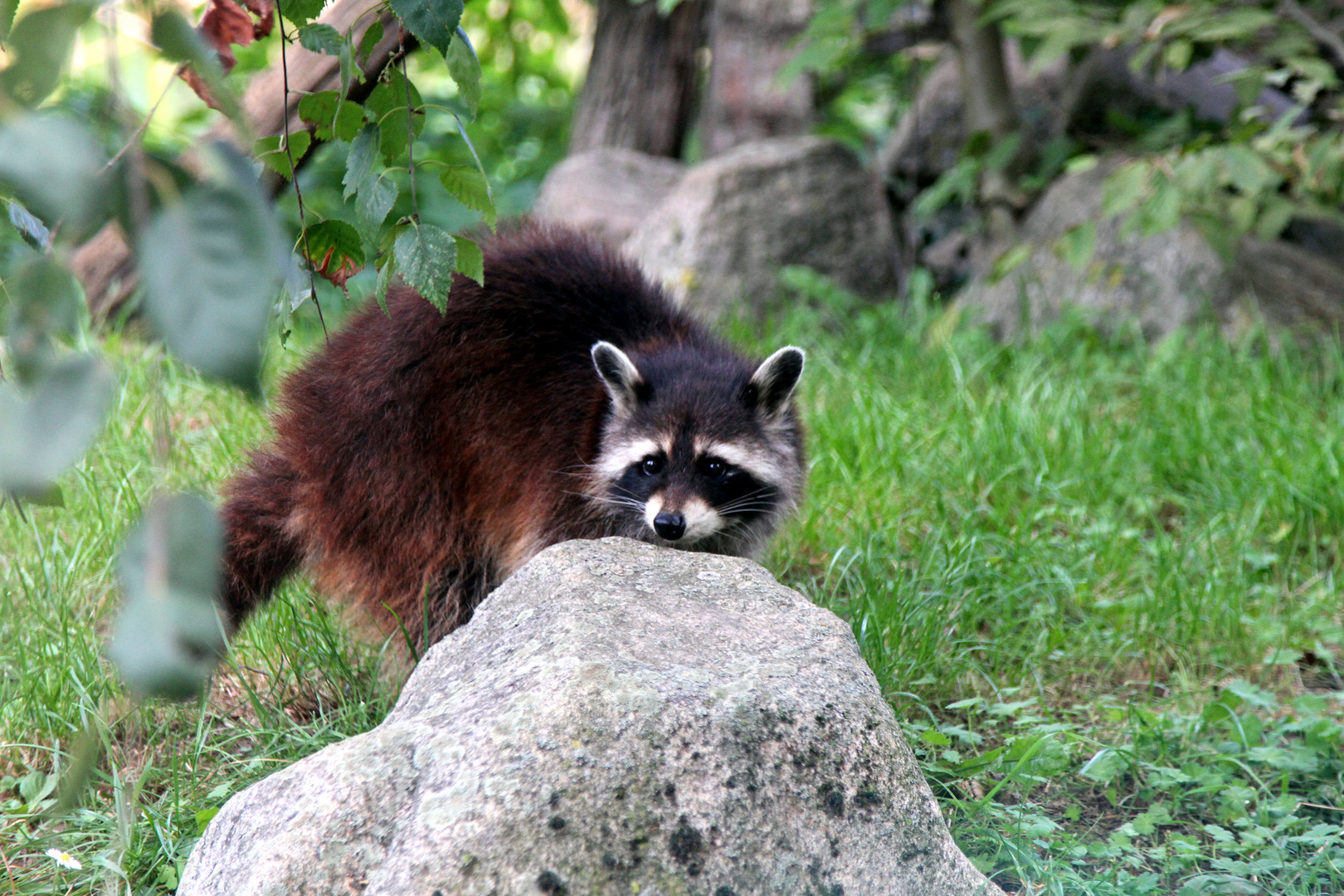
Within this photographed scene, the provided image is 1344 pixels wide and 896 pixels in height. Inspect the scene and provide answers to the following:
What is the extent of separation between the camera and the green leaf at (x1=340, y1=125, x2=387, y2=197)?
188cm

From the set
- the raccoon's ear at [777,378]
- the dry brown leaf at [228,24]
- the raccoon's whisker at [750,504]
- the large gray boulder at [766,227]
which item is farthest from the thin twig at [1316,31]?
the dry brown leaf at [228,24]

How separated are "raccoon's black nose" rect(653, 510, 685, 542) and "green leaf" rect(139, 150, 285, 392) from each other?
2.24 metres

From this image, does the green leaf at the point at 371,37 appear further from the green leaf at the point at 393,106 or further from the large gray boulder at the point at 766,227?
the large gray boulder at the point at 766,227

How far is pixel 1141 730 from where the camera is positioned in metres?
2.91

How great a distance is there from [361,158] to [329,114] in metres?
0.18

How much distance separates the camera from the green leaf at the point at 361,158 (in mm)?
1878

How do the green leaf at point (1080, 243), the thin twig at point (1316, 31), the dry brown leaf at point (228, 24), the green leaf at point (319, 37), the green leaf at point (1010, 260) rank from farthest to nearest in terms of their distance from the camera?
the green leaf at point (1010, 260), the green leaf at point (1080, 243), the thin twig at point (1316, 31), the dry brown leaf at point (228, 24), the green leaf at point (319, 37)

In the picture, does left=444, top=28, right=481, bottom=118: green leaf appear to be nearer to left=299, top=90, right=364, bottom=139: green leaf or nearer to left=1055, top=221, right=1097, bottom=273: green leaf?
left=299, top=90, right=364, bottom=139: green leaf

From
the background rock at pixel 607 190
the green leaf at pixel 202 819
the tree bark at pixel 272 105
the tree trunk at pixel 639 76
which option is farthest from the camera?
the tree trunk at pixel 639 76

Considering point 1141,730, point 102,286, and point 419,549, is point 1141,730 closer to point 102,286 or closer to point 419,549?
point 419,549

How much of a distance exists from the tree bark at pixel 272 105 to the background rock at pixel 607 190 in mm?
2010

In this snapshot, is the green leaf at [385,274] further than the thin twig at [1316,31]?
No

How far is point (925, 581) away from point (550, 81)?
857 centimetres

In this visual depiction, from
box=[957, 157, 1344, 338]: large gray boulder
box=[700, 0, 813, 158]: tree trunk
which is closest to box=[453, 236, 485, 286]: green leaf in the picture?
box=[957, 157, 1344, 338]: large gray boulder
